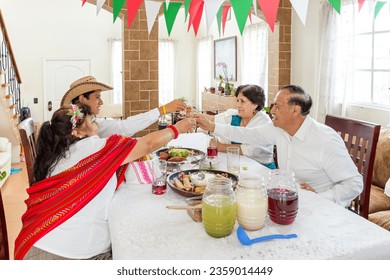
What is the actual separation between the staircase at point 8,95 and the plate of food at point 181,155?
3.10 metres

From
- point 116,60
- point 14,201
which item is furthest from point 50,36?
point 14,201

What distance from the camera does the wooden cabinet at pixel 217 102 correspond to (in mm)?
5531

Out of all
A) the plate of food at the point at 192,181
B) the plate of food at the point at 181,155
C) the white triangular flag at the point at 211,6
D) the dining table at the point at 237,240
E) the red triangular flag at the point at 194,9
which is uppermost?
the red triangular flag at the point at 194,9

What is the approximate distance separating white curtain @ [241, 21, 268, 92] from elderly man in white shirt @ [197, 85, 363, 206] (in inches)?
128

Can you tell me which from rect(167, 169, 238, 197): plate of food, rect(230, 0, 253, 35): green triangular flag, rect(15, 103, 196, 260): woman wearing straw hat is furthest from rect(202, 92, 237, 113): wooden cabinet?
rect(15, 103, 196, 260): woman wearing straw hat

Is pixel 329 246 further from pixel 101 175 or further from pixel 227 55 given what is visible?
pixel 227 55

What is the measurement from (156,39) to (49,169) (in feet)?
8.86

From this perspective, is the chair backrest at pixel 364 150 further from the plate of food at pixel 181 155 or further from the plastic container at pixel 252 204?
the plastic container at pixel 252 204

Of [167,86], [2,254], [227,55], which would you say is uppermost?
[227,55]

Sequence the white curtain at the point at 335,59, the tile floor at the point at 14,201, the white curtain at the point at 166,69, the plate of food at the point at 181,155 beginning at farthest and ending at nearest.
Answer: the white curtain at the point at 166,69, the white curtain at the point at 335,59, the tile floor at the point at 14,201, the plate of food at the point at 181,155

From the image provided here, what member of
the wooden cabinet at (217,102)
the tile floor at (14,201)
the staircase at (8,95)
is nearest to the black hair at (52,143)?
the tile floor at (14,201)

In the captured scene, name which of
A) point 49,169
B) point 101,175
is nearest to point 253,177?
point 101,175

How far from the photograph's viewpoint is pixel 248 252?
3.08 ft

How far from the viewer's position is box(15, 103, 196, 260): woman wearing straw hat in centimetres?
129
